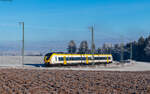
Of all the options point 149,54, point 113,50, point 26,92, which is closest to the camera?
point 26,92

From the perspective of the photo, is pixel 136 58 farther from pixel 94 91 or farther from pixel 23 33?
pixel 94 91

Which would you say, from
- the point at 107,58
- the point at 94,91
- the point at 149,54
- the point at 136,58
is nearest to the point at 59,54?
the point at 107,58

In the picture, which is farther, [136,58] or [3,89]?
[136,58]

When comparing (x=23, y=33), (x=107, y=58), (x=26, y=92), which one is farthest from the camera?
(x=107, y=58)

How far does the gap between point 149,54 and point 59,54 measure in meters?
72.1

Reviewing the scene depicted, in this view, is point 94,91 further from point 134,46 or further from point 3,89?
point 134,46

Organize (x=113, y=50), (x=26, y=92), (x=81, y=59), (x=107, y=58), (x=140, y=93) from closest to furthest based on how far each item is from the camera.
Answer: (x=26, y=92), (x=140, y=93), (x=81, y=59), (x=107, y=58), (x=113, y=50)

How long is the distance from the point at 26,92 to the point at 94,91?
3.79m

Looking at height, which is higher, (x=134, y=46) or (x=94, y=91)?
(x=134, y=46)

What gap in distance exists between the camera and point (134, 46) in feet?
411

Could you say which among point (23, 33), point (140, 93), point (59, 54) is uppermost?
point (23, 33)

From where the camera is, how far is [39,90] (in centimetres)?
1545

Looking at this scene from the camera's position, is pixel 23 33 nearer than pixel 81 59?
Yes

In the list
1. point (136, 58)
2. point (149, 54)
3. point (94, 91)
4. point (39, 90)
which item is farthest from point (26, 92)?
point (136, 58)
